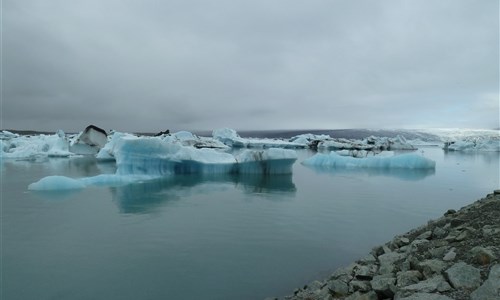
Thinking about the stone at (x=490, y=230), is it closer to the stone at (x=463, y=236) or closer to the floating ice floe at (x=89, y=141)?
the stone at (x=463, y=236)

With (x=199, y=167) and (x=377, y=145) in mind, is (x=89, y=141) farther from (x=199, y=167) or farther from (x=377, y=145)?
(x=377, y=145)

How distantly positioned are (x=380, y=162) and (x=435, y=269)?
1404cm

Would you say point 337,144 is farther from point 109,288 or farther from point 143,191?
point 109,288

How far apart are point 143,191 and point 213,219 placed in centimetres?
371

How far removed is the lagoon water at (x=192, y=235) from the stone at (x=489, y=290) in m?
1.73

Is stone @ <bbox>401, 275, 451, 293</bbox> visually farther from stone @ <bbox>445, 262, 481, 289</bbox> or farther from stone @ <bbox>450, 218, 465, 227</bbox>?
stone @ <bbox>450, 218, 465, 227</bbox>

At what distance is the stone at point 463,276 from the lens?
208 cm

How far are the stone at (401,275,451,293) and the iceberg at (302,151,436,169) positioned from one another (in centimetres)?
1376

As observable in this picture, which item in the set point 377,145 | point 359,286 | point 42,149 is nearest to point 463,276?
point 359,286

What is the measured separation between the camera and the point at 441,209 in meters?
6.93

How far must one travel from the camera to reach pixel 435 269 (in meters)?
2.42

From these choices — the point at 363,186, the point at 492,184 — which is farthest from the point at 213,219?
the point at 492,184

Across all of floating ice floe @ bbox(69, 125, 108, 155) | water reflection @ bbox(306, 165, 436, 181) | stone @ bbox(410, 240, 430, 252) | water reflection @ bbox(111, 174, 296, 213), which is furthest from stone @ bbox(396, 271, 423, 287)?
floating ice floe @ bbox(69, 125, 108, 155)

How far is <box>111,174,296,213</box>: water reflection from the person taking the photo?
7582mm
